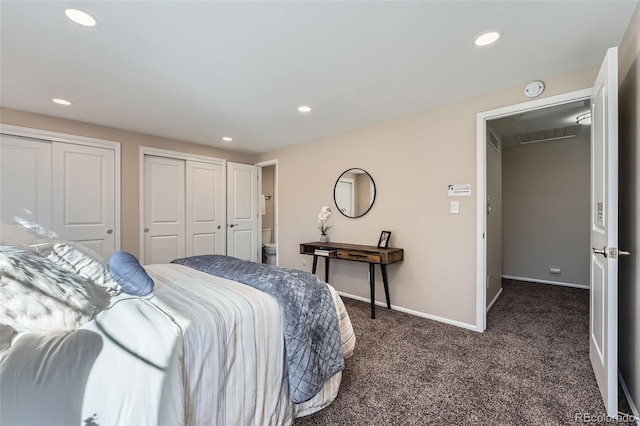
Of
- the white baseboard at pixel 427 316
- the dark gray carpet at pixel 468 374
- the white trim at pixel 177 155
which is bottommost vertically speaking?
the dark gray carpet at pixel 468 374

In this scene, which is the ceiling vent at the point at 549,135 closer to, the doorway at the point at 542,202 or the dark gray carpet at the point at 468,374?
the doorway at the point at 542,202

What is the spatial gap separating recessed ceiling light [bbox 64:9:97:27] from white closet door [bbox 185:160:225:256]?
2.80 meters

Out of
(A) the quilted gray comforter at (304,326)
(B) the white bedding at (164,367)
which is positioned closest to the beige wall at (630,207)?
(A) the quilted gray comforter at (304,326)

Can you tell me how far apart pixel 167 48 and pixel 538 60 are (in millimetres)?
2633

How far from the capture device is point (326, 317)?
1603 mm

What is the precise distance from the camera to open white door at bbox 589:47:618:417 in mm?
1486

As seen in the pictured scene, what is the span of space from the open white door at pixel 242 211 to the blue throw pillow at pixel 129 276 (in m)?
3.49

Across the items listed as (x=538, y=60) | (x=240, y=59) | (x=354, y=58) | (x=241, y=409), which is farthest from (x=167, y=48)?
(x=538, y=60)

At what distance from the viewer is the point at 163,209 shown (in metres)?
4.09

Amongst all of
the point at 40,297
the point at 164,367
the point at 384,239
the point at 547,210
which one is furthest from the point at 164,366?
the point at 547,210

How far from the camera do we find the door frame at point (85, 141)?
9.76 feet

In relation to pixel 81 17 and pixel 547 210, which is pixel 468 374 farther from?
pixel 547 210

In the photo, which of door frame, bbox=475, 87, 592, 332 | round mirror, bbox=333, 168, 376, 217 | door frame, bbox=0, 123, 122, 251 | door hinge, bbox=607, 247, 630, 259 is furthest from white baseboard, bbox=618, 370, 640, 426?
door frame, bbox=0, 123, 122, 251

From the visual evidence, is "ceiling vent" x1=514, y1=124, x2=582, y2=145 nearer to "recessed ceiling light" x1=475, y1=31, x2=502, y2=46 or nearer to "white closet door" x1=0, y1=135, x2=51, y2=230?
"recessed ceiling light" x1=475, y1=31, x2=502, y2=46
